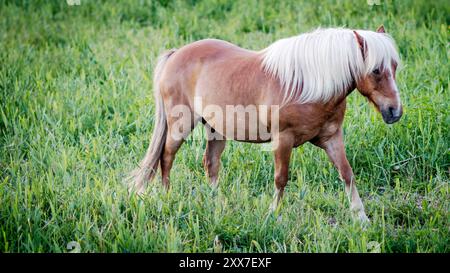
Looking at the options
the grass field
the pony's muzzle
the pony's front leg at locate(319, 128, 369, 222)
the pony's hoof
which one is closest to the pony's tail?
the grass field

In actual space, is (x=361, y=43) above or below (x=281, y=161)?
above

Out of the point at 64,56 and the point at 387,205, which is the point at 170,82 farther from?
the point at 64,56

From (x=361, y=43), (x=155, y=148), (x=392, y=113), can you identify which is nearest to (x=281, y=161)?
(x=392, y=113)

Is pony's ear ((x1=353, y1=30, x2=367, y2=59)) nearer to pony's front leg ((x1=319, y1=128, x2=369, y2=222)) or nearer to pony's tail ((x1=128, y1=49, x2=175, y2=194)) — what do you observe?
pony's front leg ((x1=319, y1=128, x2=369, y2=222))

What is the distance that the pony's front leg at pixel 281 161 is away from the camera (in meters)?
4.18

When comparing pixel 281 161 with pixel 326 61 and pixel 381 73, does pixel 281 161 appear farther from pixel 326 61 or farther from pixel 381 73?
pixel 381 73

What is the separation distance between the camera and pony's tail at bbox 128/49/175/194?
15.6ft

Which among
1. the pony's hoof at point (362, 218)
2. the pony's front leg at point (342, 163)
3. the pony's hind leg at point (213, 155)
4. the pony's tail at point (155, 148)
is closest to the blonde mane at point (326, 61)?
the pony's front leg at point (342, 163)

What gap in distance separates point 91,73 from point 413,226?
4.26 meters

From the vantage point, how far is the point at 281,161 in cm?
424

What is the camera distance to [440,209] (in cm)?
429

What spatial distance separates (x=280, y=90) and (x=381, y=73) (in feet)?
2.26

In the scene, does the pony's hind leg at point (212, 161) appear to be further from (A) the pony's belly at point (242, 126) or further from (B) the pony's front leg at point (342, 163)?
(B) the pony's front leg at point (342, 163)
